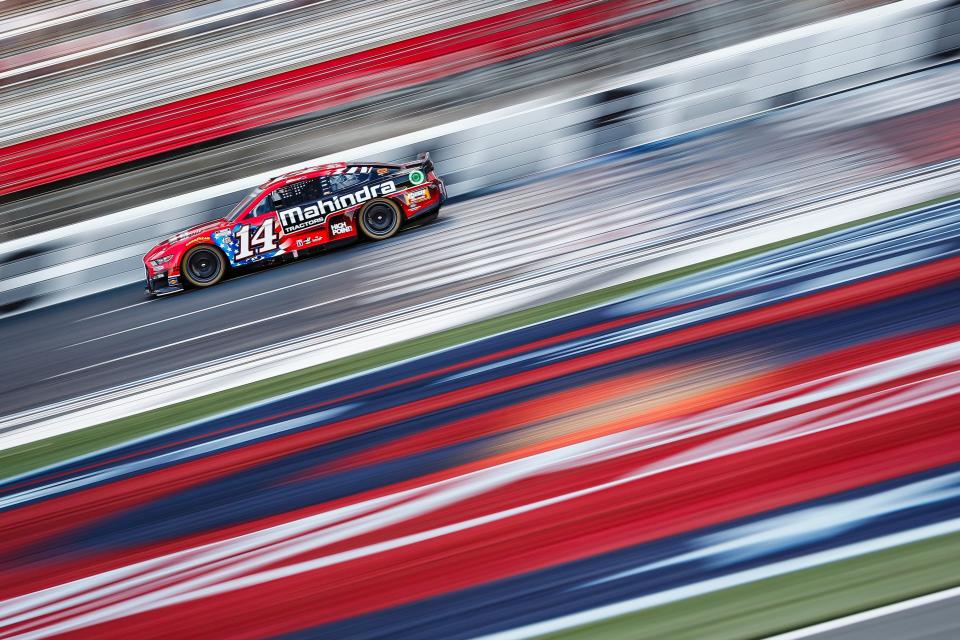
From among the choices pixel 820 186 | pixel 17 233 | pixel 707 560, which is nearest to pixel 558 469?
pixel 707 560

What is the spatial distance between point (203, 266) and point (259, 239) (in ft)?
2.16

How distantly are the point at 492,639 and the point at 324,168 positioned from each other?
6.83 metres

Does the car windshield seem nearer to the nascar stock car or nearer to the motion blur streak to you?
the nascar stock car

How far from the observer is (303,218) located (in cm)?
971

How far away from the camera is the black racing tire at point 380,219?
9750mm

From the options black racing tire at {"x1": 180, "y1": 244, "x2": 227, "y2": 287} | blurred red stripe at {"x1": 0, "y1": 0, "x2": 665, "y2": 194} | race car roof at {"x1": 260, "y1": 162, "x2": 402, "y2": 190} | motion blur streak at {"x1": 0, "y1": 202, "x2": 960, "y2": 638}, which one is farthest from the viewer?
blurred red stripe at {"x1": 0, "y1": 0, "x2": 665, "y2": 194}

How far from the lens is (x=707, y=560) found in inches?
149

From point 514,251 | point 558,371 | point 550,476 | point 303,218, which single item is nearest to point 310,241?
point 303,218

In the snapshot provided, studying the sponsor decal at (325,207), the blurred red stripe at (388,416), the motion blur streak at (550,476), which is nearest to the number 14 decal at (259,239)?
the sponsor decal at (325,207)

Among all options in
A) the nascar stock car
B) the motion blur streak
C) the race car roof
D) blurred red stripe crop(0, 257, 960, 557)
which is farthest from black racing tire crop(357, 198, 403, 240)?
blurred red stripe crop(0, 257, 960, 557)

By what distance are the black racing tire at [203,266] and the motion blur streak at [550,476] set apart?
12.4 ft

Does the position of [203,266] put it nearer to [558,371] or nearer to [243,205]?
[243,205]

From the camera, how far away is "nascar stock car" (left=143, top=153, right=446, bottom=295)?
9.67m

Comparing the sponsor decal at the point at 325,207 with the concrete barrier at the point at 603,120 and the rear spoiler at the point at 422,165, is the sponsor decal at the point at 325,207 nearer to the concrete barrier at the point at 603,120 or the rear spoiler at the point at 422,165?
the rear spoiler at the point at 422,165
